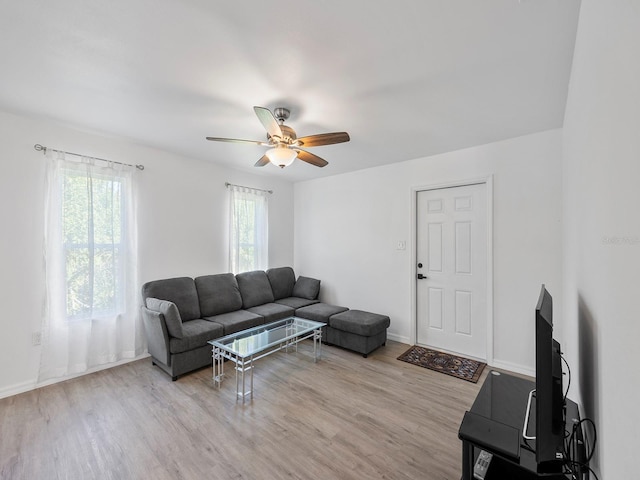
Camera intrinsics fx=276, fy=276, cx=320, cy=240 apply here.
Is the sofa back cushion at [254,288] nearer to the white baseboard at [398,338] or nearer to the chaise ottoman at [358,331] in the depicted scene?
the chaise ottoman at [358,331]

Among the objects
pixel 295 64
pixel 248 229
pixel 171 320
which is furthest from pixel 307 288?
pixel 295 64

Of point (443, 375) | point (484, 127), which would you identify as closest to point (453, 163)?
point (484, 127)

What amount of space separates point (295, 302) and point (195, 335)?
1703 millimetres

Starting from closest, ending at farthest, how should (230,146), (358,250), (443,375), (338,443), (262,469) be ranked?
(262,469) → (338,443) → (443,375) → (230,146) → (358,250)

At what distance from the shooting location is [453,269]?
3.44 metres

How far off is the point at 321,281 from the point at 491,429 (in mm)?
3665

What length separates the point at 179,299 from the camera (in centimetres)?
333

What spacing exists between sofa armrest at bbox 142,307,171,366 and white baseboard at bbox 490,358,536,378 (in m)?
3.51

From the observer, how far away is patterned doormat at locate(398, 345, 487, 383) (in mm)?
2932

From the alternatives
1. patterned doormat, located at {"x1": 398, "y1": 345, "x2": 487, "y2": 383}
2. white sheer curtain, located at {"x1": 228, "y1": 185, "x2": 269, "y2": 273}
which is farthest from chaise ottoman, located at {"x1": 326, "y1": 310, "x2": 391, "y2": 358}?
white sheer curtain, located at {"x1": 228, "y1": 185, "x2": 269, "y2": 273}

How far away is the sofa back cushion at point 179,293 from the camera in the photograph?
3.21 m

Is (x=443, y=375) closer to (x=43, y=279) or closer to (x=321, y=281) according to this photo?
(x=321, y=281)

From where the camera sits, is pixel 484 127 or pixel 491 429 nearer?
pixel 491 429

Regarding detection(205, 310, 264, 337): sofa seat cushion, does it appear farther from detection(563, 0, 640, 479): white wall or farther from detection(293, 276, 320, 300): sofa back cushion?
detection(563, 0, 640, 479): white wall
